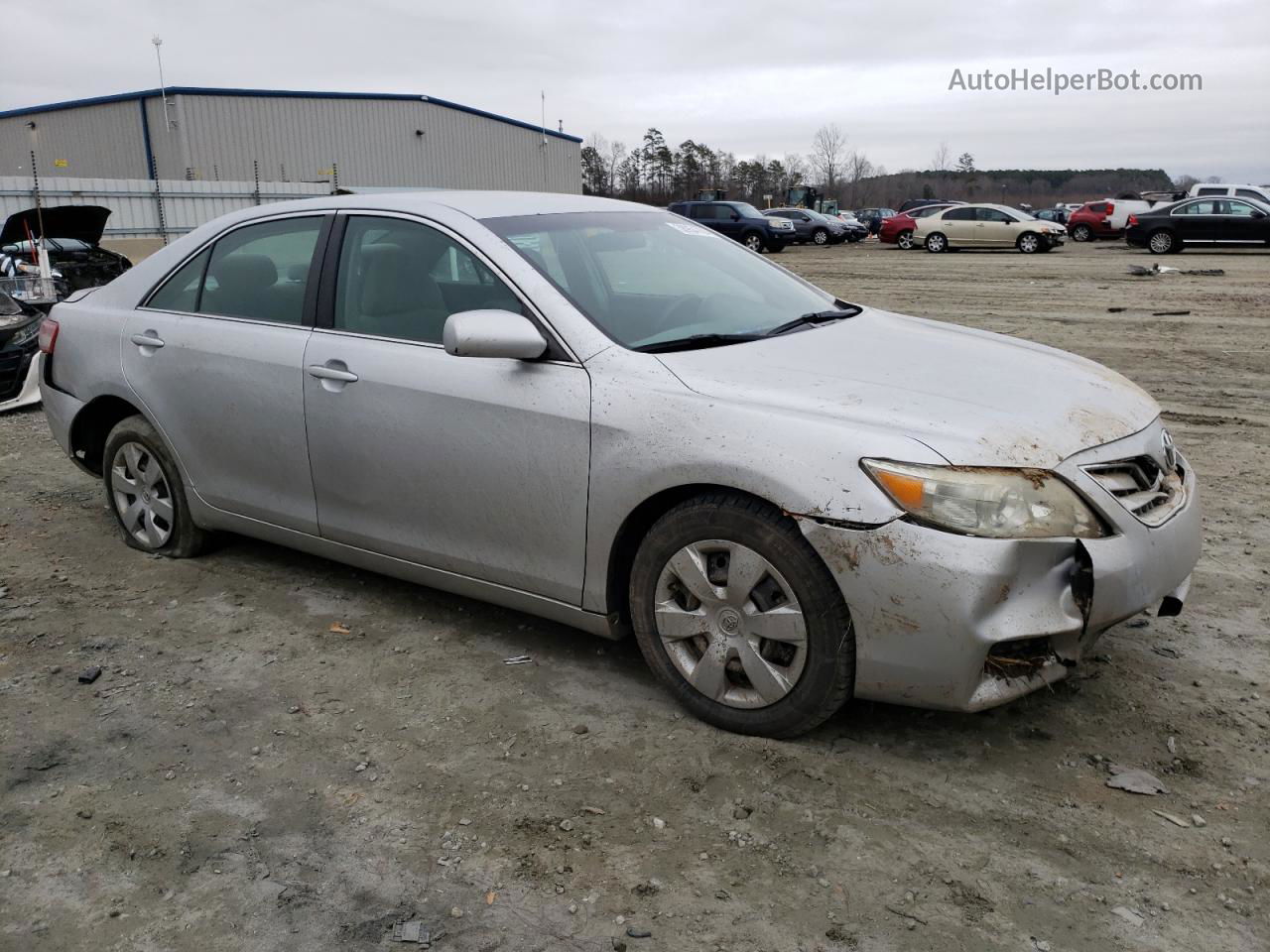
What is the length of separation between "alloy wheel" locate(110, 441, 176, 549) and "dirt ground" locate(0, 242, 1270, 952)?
0.93ft

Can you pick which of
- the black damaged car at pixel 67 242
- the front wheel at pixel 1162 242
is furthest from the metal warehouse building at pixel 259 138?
→ the front wheel at pixel 1162 242

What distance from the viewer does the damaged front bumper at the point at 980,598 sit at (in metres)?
2.81

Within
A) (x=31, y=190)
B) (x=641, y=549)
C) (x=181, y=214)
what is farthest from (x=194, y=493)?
(x=181, y=214)

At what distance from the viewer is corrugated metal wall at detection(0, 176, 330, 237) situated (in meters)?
22.9

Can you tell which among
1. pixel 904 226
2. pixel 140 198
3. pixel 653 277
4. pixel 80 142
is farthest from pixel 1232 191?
pixel 80 142

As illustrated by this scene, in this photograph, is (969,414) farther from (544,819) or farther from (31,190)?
(31,190)

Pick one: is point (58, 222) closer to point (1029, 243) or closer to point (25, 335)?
point (25, 335)

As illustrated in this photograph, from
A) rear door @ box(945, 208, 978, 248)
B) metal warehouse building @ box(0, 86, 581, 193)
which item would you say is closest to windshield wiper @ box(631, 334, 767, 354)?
rear door @ box(945, 208, 978, 248)

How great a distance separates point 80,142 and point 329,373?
1706 inches

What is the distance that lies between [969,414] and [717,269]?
4.94ft

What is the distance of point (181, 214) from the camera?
26516 mm

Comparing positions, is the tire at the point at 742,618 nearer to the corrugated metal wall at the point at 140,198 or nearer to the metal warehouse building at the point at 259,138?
the corrugated metal wall at the point at 140,198

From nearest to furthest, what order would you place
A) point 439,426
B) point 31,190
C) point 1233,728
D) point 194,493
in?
point 1233,728 → point 439,426 → point 194,493 → point 31,190

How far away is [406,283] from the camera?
3943 millimetres
